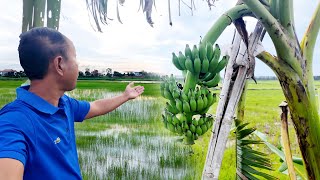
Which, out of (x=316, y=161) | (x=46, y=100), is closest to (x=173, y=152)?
(x=316, y=161)

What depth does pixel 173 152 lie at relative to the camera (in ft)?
5.13

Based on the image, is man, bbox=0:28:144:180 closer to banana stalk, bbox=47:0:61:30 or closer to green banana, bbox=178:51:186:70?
green banana, bbox=178:51:186:70

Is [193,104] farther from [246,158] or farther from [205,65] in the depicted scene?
[246,158]

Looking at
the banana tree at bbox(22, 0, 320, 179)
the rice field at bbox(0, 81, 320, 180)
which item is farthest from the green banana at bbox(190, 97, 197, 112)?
→ the rice field at bbox(0, 81, 320, 180)

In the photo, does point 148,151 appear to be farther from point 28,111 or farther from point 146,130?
point 28,111

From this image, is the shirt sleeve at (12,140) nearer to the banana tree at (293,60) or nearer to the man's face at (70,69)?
the man's face at (70,69)

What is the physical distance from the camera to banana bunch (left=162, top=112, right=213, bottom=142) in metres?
0.63

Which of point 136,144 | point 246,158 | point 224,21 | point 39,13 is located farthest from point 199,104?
point 136,144

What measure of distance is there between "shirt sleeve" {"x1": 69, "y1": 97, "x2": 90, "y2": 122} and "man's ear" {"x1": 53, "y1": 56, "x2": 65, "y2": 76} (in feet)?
0.60

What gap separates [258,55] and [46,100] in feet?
1.21

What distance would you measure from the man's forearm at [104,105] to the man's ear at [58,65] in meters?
0.23

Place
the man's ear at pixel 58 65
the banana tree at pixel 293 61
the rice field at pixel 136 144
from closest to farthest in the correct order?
the man's ear at pixel 58 65, the banana tree at pixel 293 61, the rice field at pixel 136 144

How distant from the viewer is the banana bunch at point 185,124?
631 millimetres

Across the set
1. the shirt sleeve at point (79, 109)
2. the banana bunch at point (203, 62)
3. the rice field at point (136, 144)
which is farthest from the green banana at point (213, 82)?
the rice field at point (136, 144)
